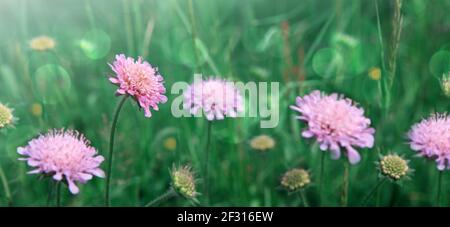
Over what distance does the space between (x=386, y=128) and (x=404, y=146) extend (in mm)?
126

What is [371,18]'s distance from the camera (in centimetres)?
309

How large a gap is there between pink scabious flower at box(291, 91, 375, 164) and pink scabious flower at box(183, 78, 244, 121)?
0.28 metres

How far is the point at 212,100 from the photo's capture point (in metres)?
1.84

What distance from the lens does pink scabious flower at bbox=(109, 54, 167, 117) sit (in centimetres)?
159

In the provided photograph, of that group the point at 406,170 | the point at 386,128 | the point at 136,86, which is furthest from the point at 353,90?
the point at 136,86

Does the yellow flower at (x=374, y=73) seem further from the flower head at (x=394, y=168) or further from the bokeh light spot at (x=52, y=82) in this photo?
the bokeh light spot at (x=52, y=82)

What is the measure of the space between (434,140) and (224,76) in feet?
3.02

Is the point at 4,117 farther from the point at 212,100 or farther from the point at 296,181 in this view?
the point at 296,181

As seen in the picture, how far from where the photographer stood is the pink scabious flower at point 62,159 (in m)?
1.47

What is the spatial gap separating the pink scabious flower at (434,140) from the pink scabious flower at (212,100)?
19.5 inches

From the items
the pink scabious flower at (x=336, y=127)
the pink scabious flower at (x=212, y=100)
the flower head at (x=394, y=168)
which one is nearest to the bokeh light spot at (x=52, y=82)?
the pink scabious flower at (x=212, y=100)

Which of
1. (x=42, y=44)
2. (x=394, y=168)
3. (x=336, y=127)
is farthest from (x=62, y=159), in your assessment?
(x=42, y=44)
